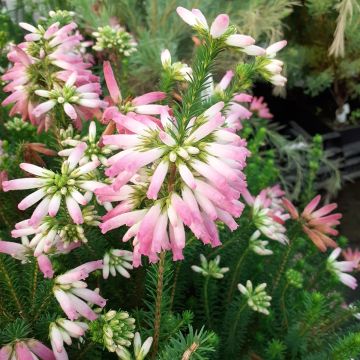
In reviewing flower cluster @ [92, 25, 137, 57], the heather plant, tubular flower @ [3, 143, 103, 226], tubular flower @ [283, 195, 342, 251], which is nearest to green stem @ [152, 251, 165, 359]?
the heather plant

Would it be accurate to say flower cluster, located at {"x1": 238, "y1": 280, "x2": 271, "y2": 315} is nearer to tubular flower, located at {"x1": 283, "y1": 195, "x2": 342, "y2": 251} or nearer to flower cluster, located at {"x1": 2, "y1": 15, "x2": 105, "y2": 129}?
tubular flower, located at {"x1": 283, "y1": 195, "x2": 342, "y2": 251}

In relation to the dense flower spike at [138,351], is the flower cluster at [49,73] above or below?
above

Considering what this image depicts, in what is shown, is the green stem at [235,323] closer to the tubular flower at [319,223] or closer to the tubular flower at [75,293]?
the tubular flower at [319,223]

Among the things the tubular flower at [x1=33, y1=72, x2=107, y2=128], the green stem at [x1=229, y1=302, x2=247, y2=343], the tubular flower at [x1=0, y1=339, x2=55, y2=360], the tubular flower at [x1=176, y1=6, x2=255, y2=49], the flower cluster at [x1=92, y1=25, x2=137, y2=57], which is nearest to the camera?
the tubular flower at [x1=176, y1=6, x2=255, y2=49]

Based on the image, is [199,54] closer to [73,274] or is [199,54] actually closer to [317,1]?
[73,274]

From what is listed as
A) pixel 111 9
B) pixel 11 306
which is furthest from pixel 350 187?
pixel 11 306

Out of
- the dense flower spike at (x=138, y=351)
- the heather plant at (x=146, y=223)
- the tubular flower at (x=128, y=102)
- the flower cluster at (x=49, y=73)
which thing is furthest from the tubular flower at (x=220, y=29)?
the dense flower spike at (x=138, y=351)

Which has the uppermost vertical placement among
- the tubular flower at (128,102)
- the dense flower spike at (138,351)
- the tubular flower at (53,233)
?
the tubular flower at (128,102)
